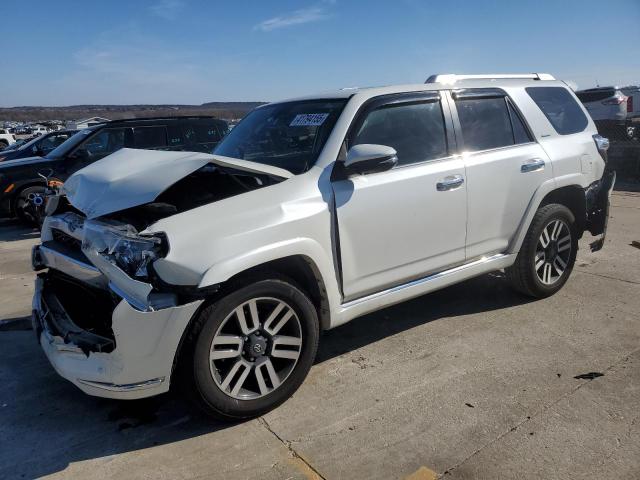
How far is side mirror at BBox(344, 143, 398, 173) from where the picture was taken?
3216mm

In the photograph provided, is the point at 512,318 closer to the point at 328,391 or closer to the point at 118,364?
the point at 328,391

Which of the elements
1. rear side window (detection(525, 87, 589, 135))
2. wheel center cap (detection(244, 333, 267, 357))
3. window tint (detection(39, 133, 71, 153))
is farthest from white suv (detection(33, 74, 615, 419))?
window tint (detection(39, 133, 71, 153))

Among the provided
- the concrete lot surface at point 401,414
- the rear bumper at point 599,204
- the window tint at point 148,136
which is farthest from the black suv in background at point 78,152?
the rear bumper at point 599,204

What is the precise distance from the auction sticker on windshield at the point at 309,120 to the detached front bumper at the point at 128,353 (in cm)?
161

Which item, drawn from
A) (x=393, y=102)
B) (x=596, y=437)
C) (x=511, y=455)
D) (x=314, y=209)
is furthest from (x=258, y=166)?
(x=596, y=437)

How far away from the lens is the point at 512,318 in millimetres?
4375

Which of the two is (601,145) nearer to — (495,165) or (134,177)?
(495,165)

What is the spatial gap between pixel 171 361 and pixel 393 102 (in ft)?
7.54

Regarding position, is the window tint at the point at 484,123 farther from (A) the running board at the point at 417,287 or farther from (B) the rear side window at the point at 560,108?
(A) the running board at the point at 417,287

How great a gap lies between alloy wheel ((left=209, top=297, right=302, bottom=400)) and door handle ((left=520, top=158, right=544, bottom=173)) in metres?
2.37

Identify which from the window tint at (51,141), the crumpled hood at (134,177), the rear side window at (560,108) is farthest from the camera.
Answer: the window tint at (51,141)

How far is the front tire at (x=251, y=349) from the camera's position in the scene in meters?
2.78

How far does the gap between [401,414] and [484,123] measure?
7.89ft

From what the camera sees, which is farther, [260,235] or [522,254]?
[522,254]
